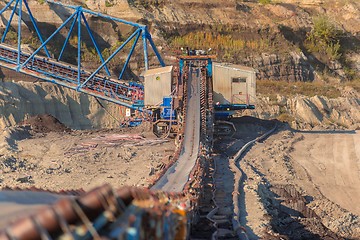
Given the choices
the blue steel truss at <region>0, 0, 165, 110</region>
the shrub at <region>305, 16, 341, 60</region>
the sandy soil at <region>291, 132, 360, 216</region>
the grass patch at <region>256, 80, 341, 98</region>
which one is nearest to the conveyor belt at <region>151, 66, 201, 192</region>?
the blue steel truss at <region>0, 0, 165, 110</region>

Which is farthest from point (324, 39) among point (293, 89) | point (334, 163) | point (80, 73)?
point (334, 163)

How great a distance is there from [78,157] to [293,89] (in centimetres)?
3208

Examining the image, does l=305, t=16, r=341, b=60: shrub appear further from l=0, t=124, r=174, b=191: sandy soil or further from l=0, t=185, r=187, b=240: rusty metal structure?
l=0, t=185, r=187, b=240: rusty metal structure

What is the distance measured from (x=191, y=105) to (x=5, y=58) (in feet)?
41.4

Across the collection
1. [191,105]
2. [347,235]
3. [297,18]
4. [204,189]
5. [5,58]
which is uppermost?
[297,18]

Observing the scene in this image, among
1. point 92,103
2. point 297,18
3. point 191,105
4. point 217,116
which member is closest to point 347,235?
point 191,105

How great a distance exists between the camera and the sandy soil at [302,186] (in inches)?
648

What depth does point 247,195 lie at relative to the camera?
18.2 meters

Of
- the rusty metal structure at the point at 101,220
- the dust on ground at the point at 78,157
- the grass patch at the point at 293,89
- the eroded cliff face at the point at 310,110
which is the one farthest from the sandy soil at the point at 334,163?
the grass patch at the point at 293,89

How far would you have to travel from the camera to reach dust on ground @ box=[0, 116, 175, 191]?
1998cm

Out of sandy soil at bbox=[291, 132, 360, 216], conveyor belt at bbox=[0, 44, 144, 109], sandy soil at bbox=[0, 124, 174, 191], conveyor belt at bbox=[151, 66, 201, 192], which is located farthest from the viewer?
conveyor belt at bbox=[0, 44, 144, 109]

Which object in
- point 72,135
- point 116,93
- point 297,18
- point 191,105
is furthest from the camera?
point 297,18

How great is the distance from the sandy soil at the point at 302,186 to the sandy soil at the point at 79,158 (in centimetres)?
328

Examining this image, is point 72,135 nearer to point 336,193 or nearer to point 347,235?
point 336,193
